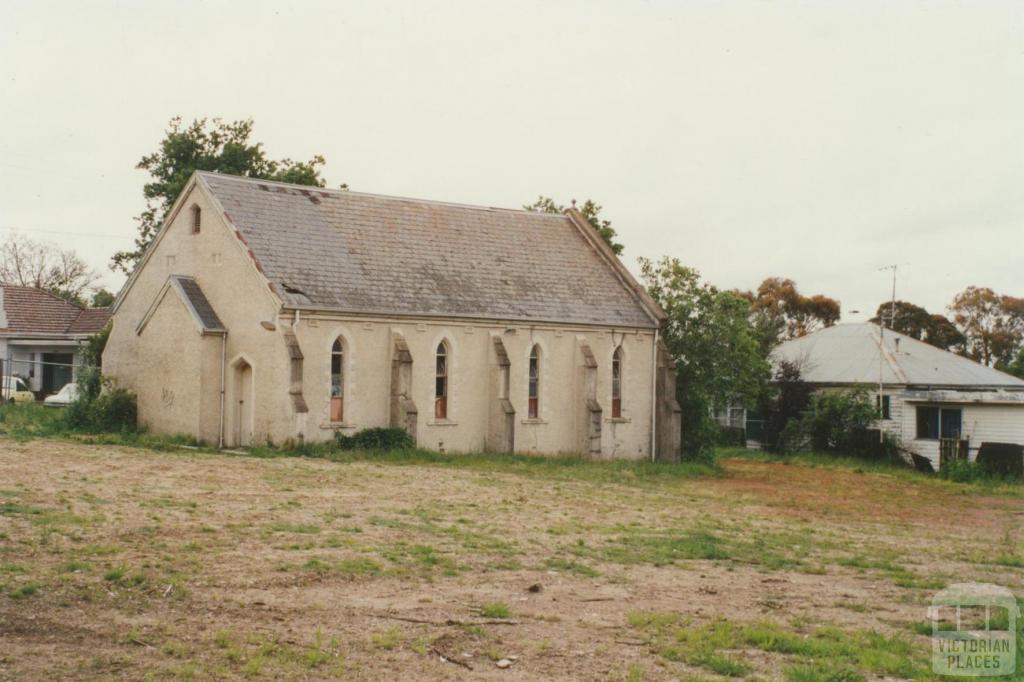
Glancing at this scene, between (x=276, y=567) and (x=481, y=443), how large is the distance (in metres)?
22.8

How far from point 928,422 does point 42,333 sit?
135ft

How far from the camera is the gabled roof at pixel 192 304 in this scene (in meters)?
33.8

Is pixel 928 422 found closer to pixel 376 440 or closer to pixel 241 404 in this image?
pixel 376 440

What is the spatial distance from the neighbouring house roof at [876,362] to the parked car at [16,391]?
113 ft

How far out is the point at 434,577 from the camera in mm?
13992

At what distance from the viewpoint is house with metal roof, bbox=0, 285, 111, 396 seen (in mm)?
55188

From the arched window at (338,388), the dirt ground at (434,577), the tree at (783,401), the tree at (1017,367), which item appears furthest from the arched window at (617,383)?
the tree at (1017,367)

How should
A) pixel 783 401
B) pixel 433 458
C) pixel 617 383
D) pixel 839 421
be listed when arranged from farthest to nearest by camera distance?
1. pixel 783 401
2. pixel 839 421
3. pixel 617 383
4. pixel 433 458

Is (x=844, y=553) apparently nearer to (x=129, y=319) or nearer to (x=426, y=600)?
(x=426, y=600)

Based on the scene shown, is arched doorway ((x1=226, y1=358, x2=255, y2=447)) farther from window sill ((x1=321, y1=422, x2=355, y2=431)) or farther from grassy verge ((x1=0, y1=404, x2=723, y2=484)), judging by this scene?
window sill ((x1=321, y1=422, x2=355, y2=431))

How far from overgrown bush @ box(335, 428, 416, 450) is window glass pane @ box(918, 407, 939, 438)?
2434 cm

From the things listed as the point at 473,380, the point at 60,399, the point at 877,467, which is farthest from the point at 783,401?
the point at 60,399

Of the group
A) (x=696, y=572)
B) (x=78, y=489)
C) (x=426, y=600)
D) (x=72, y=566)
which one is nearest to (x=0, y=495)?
(x=78, y=489)

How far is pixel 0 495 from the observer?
1875 cm
